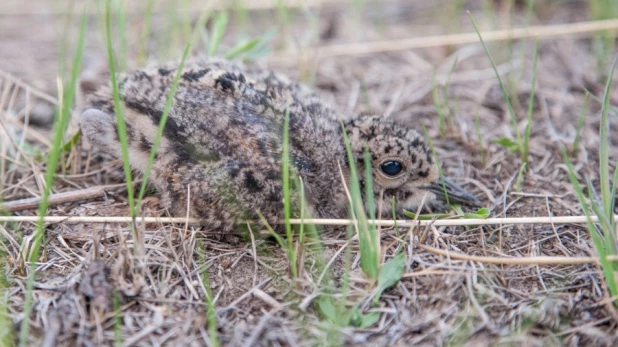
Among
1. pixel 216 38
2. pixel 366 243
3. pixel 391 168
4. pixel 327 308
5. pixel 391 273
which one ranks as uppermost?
pixel 216 38

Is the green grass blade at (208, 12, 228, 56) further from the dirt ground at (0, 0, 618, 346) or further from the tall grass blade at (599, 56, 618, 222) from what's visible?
the tall grass blade at (599, 56, 618, 222)

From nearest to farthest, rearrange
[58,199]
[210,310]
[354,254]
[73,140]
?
[210,310], [354,254], [58,199], [73,140]

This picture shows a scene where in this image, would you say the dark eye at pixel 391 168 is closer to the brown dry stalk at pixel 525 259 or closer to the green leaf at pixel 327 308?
the brown dry stalk at pixel 525 259

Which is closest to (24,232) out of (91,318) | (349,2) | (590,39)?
(91,318)

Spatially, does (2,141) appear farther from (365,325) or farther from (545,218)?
(545,218)

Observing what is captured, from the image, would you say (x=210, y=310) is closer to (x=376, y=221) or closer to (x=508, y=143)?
(x=376, y=221)

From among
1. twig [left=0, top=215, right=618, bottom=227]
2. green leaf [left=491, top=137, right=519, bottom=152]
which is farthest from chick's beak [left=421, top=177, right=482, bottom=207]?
green leaf [left=491, top=137, right=519, bottom=152]

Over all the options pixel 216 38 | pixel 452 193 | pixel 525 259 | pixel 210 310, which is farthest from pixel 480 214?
pixel 216 38

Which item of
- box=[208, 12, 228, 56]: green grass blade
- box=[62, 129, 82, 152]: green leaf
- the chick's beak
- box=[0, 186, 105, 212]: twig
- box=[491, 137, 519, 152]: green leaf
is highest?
box=[208, 12, 228, 56]: green grass blade
